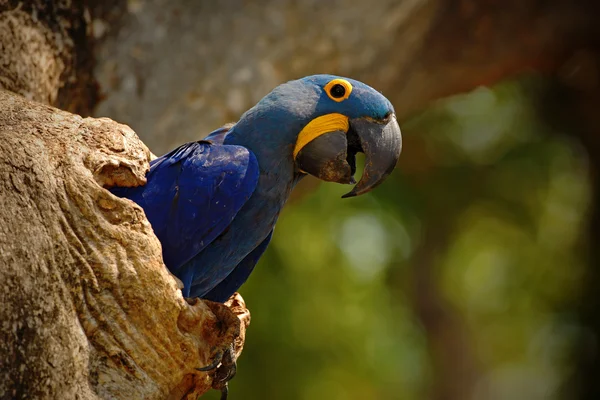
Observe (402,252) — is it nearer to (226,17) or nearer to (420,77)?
(420,77)

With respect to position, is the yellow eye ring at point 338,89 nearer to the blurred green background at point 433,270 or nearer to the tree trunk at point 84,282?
the tree trunk at point 84,282

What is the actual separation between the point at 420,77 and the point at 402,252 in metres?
4.79

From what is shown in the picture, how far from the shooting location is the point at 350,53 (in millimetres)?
4727

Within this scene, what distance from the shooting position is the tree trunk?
2.20 metres

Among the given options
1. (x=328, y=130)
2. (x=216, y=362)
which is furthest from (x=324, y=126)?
(x=216, y=362)

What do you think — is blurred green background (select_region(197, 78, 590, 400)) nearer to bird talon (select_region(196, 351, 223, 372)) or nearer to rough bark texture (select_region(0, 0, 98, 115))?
rough bark texture (select_region(0, 0, 98, 115))

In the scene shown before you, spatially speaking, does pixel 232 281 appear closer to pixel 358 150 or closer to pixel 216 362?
pixel 216 362

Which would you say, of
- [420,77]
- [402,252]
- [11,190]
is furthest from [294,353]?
[11,190]

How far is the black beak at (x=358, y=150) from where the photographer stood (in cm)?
272

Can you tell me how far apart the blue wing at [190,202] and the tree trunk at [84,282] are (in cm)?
9

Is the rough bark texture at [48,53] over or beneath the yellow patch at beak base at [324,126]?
over

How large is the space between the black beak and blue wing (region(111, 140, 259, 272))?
0.79 feet

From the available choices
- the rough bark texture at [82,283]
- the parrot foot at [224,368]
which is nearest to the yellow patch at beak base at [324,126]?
the rough bark texture at [82,283]

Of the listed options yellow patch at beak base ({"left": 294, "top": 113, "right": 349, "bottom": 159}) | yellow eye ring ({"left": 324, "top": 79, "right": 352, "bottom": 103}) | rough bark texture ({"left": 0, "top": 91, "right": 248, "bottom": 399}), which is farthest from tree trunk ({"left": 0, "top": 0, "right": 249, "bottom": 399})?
yellow eye ring ({"left": 324, "top": 79, "right": 352, "bottom": 103})
